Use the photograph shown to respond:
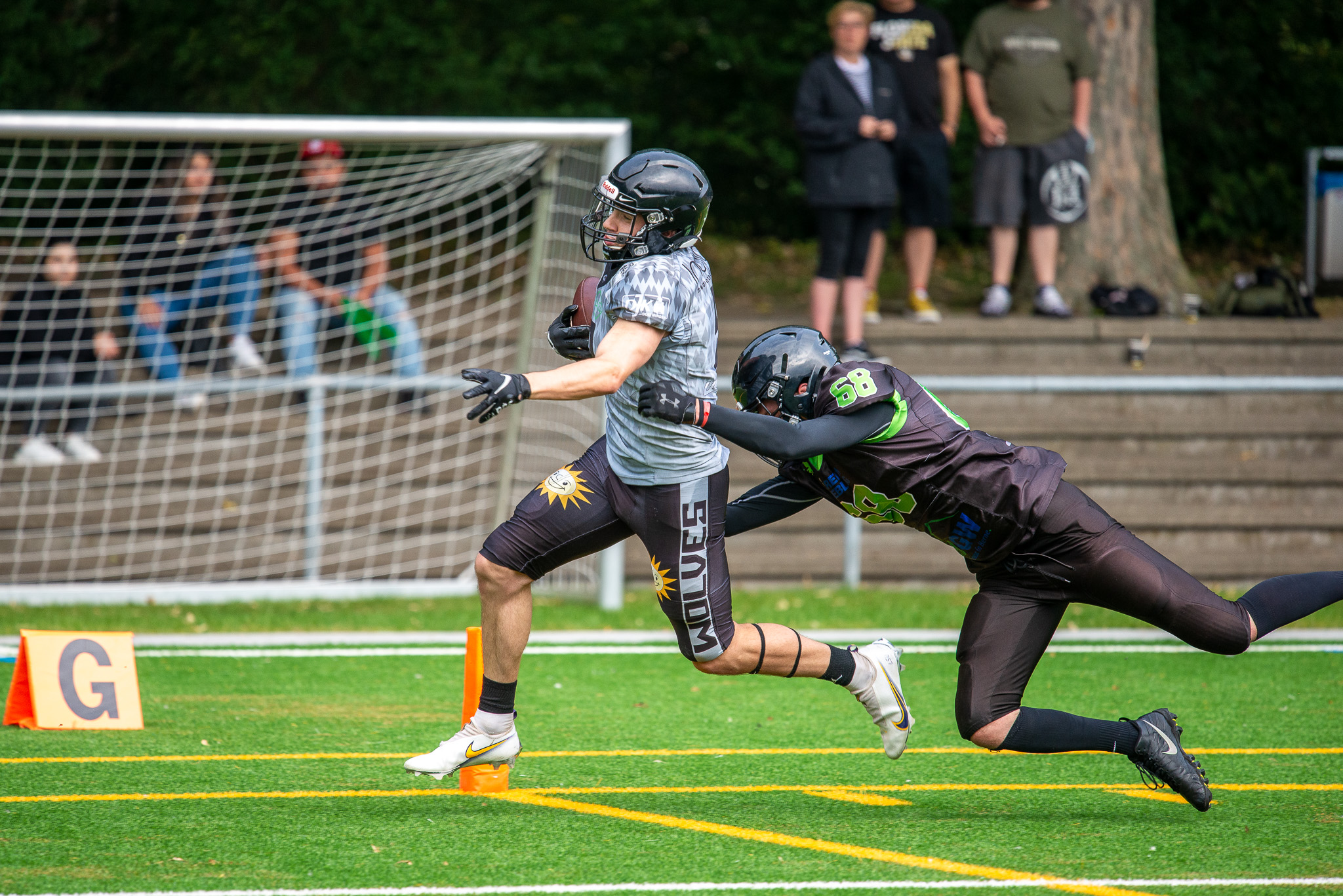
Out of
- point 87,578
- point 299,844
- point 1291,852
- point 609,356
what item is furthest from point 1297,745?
point 87,578

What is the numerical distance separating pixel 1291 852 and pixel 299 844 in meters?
2.82

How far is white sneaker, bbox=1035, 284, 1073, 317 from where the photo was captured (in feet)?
35.5

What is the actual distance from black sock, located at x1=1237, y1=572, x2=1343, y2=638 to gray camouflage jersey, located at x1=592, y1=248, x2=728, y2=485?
5.71 feet

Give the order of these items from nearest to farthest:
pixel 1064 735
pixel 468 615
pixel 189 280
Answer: pixel 1064 735 → pixel 468 615 → pixel 189 280

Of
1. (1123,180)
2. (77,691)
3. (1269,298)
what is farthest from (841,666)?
(1123,180)

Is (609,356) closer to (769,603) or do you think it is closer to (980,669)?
(980,669)

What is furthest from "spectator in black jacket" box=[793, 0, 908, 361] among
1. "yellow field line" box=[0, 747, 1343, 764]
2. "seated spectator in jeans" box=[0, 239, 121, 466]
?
"seated spectator in jeans" box=[0, 239, 121, 466]

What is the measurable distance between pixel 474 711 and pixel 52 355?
6171mm

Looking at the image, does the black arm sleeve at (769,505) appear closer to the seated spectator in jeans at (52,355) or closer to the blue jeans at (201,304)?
the blue jeans at (201,304)

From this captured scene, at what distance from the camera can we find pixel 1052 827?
443cm

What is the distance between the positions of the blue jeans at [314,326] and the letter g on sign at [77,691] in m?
3.90

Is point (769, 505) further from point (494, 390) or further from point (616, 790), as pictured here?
point (494, 390)

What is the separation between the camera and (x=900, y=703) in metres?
4.81

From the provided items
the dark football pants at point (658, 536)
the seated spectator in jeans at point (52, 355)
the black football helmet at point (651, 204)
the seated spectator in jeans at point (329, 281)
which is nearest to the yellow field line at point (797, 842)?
the dark football pants at point (658, 536)
